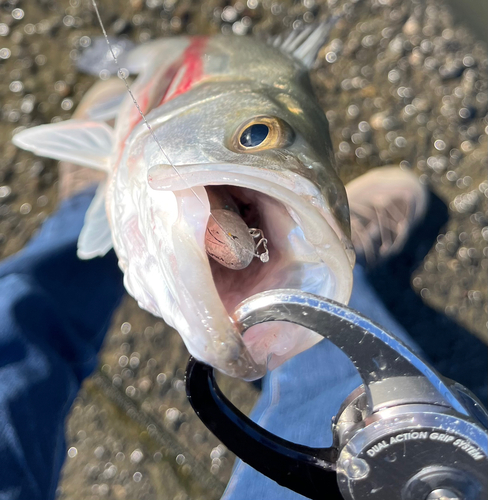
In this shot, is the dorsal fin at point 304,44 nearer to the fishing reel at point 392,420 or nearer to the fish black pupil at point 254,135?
the fish black pupil at point 254,135

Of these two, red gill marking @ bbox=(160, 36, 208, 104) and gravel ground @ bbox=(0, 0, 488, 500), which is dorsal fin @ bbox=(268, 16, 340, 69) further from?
gravel ground @ bbox=(0, 0, 488, 500)

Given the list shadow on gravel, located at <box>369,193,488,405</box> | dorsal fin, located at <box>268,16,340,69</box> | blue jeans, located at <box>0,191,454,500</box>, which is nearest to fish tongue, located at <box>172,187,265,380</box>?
blue jeans, located at <box>0,191,454,500</box>

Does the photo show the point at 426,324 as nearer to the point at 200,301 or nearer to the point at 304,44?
the point at 304,44

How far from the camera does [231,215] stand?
37.6 inches

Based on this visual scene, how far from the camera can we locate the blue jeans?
1280 mm

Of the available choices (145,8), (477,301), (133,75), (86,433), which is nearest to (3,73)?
(133,75)

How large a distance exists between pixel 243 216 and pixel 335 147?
146cm

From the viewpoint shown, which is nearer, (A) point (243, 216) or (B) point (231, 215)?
(B) point (231, 215)

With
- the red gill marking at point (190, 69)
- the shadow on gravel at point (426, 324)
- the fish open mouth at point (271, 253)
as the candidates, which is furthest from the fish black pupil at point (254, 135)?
the shadow on gravel at point (426, 324)

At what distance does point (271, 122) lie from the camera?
3.34ft

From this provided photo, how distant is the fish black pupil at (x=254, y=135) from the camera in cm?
98

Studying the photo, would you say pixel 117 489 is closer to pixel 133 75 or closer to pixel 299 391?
pixel 299 391

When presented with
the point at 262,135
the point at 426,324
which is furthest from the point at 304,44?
the point at 426,324

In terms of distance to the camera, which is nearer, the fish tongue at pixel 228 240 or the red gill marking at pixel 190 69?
the fish tongue at pixel 228 240
